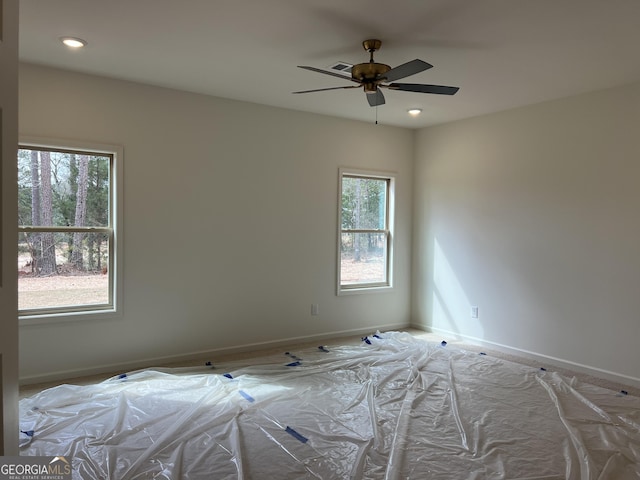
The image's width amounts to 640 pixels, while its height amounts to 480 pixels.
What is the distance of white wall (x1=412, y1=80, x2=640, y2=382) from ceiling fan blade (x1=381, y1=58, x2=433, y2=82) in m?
2.28

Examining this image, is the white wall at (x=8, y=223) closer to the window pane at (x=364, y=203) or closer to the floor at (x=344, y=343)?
the floor at (x=344, y=343)

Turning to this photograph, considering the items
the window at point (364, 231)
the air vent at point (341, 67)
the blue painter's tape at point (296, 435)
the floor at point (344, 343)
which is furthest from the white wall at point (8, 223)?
the window at point (364, 231)

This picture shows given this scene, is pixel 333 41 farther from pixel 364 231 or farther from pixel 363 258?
pixel 363 258

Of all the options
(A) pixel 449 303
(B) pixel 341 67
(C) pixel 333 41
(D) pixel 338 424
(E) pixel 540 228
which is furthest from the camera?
(A) pixel 449 303

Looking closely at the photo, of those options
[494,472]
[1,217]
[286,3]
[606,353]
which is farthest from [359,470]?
[606,353]

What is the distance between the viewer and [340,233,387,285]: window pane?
17.8 ft

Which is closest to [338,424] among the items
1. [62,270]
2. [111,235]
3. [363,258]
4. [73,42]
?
[111,235]

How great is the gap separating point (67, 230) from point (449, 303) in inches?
164

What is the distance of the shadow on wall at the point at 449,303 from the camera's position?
518 cm

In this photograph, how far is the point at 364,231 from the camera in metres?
5.53

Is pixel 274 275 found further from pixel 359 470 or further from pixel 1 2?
pixel 1 2

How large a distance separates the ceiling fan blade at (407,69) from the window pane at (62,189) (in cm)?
260

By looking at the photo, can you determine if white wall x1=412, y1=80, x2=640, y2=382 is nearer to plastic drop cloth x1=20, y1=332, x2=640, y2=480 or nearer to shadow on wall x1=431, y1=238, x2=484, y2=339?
shadow on wall x1=431, y1=238, x2=484, y2=339

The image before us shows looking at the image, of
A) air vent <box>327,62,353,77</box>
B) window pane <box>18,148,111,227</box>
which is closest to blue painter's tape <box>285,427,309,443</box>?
window pane <box>18,148,111,227</box>
